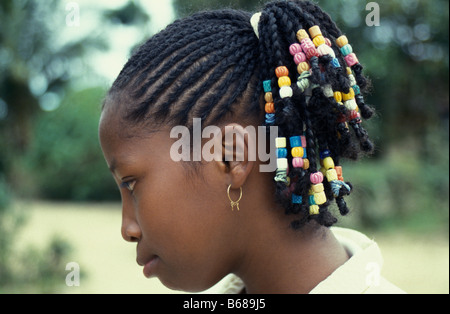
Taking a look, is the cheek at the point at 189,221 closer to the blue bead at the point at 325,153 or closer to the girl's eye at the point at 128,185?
the girl's eye at the point at 128,185

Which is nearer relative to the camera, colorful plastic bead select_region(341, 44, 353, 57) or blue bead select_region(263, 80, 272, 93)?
blue bead select_region(263, 80, 272, 93)

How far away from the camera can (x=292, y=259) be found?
1.78 metres

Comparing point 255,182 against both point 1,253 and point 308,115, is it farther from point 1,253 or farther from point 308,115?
point 1,253

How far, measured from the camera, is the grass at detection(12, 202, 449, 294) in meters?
6.74

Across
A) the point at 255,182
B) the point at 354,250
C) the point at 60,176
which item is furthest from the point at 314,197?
the point at 60,176

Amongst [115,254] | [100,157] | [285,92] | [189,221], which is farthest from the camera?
[100,157]

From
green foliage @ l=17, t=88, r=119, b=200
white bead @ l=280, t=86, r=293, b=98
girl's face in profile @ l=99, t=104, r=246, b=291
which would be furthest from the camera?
green foliage @ l=17, t=88, r=119, b=200

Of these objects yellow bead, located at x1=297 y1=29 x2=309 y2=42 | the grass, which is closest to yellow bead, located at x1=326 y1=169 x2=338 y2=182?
yellow bead, located at x1=297 y1=29 x2=309 y2=42

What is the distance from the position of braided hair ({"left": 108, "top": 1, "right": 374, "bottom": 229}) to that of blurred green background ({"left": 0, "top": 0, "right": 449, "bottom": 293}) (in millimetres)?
5158

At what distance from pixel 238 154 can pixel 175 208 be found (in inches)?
11.1

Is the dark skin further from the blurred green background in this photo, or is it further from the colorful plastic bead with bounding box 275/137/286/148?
the blurred green background

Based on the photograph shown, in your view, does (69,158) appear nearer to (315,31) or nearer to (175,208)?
(175,208)

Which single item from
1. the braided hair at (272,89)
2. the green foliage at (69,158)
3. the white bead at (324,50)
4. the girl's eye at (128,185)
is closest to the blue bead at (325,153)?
the braided hair at (272,89)

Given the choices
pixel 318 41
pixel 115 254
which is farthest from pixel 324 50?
pixel 115 254
